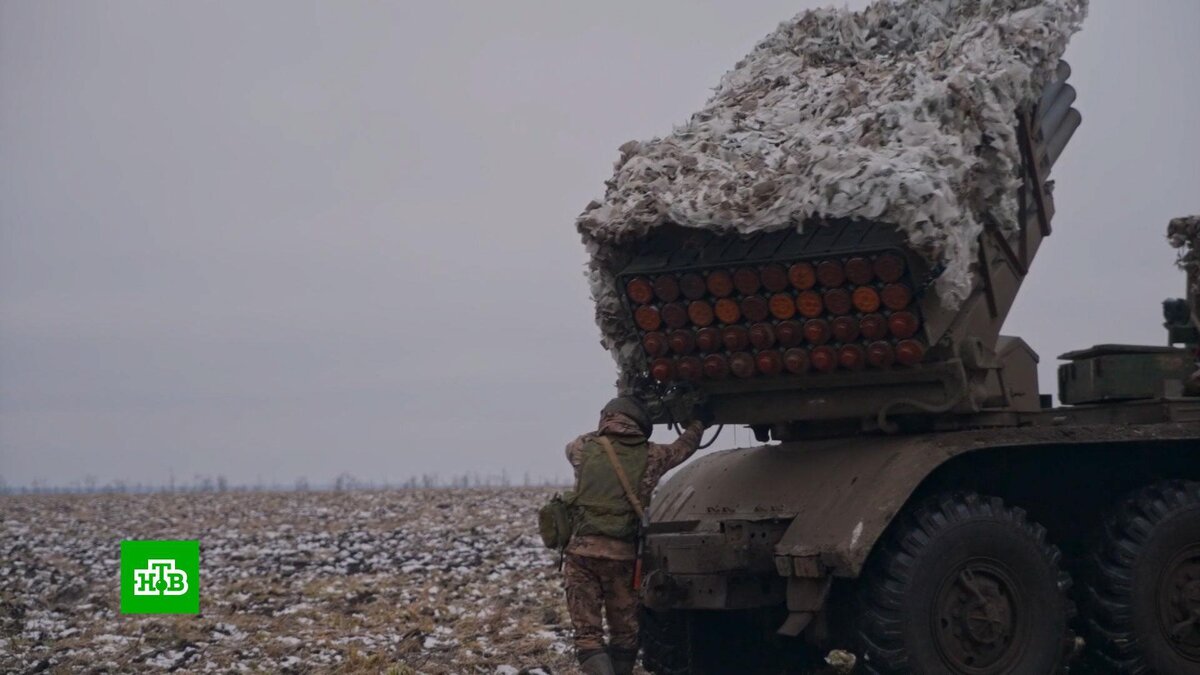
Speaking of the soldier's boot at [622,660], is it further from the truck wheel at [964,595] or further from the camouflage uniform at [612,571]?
the truck wheel at [964,595]

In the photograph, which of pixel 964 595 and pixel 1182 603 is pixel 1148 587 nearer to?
pixel 1182 603

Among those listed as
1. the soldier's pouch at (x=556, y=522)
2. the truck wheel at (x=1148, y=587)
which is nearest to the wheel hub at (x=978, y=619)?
the truck wheel at (x=1148, y=587)

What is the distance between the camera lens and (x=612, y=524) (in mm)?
7547

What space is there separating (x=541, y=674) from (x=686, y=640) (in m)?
0.91

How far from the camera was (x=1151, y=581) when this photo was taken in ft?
24.4

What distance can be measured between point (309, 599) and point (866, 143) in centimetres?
723

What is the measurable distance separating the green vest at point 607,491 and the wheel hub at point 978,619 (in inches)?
64.9

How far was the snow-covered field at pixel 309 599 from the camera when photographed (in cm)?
949

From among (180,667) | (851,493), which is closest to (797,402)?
(851,493)

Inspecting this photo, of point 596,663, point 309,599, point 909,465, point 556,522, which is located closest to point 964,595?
point 909,465

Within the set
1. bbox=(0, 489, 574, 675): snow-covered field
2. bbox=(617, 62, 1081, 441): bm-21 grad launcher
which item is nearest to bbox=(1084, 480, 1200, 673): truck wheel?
bbox=(617, 62, 1081, 441): bm-21 grad launcher

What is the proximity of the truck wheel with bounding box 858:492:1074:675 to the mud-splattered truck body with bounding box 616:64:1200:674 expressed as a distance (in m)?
0.01

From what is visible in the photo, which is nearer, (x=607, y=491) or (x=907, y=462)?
(x=907, y=462)

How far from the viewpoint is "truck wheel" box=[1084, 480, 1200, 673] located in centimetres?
736
